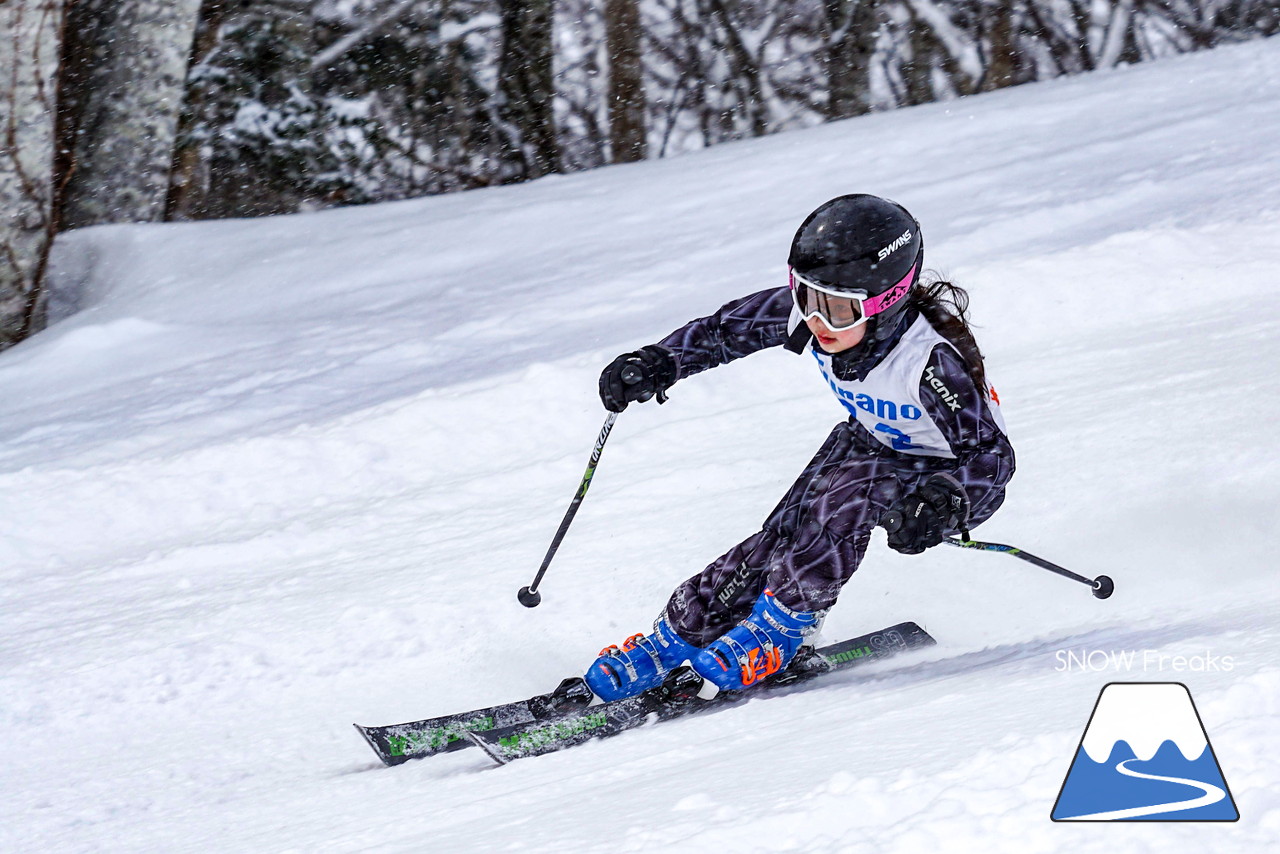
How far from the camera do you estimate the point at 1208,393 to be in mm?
4242

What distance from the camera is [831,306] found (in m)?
2.74

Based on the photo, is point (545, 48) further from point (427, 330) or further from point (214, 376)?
point (214, 376)

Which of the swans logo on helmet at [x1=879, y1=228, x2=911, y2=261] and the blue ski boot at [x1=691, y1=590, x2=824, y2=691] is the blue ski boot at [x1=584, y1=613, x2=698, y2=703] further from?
the swans logo on helmet at [x1=879, y1=228, x2=911, y2=261]

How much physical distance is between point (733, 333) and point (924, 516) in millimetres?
872

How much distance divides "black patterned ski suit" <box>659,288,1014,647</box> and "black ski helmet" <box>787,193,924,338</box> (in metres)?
0.14

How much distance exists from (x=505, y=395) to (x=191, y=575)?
4.48 feet

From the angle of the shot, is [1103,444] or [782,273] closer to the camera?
[1103,444]

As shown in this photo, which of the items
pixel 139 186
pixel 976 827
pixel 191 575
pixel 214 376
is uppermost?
pixel 139 186

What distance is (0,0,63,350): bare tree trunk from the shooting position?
6.14 m

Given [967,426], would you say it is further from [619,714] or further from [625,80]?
[625,80]

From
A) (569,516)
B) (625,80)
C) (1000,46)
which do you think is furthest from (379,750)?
(1000,46)

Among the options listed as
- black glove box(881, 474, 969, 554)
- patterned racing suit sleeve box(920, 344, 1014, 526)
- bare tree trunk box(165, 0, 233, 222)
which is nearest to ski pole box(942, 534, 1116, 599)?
patterned racing suit sleeve box(920, 344, 1014, 526)

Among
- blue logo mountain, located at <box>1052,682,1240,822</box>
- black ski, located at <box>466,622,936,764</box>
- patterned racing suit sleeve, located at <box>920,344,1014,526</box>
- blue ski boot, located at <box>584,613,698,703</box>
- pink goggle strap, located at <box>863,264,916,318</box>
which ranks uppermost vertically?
pink goggle strap, located at <box>863,264,916,318</box>

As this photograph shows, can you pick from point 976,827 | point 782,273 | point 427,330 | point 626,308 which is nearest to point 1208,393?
point 782,273
